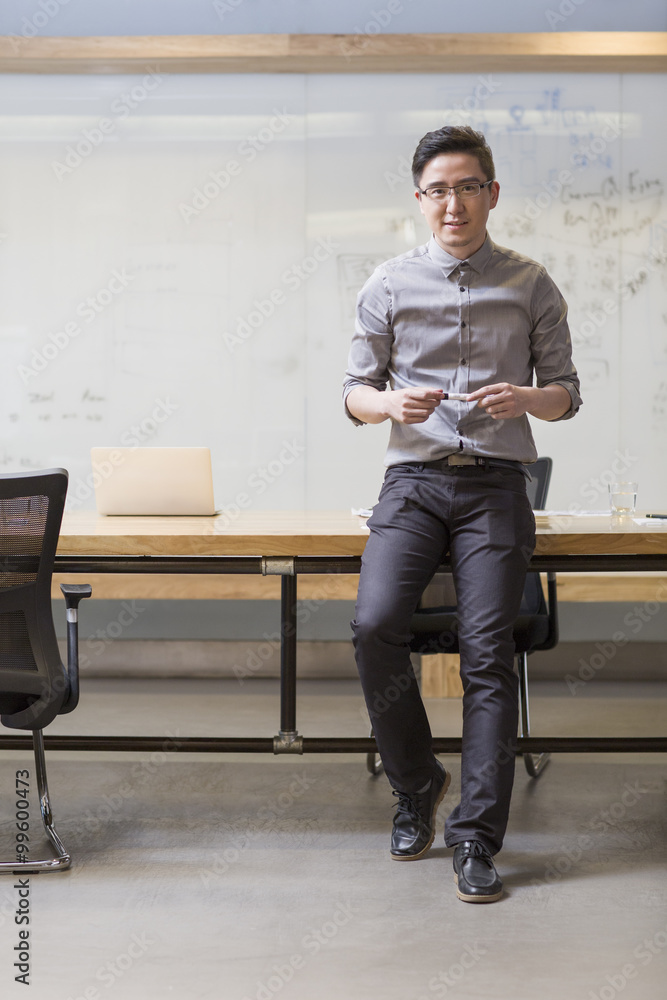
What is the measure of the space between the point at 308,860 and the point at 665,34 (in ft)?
11.6

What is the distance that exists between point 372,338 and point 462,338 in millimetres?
209

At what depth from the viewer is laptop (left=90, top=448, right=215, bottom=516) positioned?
2400mm

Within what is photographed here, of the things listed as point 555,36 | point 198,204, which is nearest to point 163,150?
point 198,204

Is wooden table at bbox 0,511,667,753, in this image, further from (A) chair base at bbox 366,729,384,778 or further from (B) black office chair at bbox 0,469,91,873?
(A) chair base at bbox 366,729,384,778

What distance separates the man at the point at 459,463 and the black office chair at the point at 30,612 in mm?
646

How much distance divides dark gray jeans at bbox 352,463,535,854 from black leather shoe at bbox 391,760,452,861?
0.04 metres

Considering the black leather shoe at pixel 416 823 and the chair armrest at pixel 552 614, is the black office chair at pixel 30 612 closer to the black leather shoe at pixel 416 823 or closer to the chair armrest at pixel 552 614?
the black leather shoe at pixel 416 823

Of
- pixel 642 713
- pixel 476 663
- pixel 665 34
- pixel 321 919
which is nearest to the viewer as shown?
pixel 321 919

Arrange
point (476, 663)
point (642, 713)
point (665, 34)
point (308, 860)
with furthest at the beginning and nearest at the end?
point (665, 34) → point (642, 713) → point (308, 860) → point (476, 663)

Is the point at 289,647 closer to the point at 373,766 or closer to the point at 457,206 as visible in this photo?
the point at 373,766

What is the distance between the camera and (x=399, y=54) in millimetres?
3846

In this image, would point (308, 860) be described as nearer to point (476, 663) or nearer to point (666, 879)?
point (476, 663)

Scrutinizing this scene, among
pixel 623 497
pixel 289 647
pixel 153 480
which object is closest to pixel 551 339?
pixel 623 497

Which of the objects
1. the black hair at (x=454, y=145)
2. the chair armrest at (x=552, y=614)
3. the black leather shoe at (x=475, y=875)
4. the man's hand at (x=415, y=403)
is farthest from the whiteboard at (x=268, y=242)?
the black leather shoe at (x=475, y=875)
